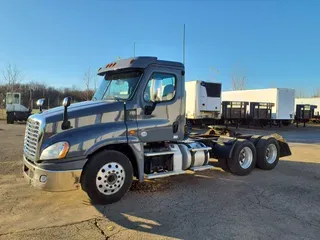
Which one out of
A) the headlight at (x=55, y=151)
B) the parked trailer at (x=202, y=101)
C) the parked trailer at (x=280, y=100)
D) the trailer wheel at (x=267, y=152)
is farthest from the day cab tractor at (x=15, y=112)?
the headlight at (x=55, y=151)

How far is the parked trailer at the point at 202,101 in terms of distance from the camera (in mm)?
22500

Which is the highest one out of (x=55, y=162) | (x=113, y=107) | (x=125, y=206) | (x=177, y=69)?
(x=177, y=69)

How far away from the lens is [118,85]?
609 cm

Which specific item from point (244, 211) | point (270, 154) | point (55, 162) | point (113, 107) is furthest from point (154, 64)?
point (270, 154)

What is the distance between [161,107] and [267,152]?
4.47 m

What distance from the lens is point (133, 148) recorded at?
5652 millimetres

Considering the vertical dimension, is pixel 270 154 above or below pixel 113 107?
below

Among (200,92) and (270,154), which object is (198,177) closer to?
(270,154)

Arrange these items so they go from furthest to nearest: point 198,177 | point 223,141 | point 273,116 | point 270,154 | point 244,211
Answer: point 273,116 < point 270,154 < point 223,141 < point 198,177 < point 244,211

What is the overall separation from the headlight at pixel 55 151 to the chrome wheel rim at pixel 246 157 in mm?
4998

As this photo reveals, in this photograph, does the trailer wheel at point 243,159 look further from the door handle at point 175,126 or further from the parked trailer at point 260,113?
the parked trailer at point 260,113

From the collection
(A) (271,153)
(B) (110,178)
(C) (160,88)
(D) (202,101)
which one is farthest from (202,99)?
(B) (110,178)

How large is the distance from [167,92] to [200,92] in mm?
16819

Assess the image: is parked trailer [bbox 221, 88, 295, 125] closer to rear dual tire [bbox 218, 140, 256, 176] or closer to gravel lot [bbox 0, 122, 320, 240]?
rear dual tire [bbox 218, 140, 256, 176]
